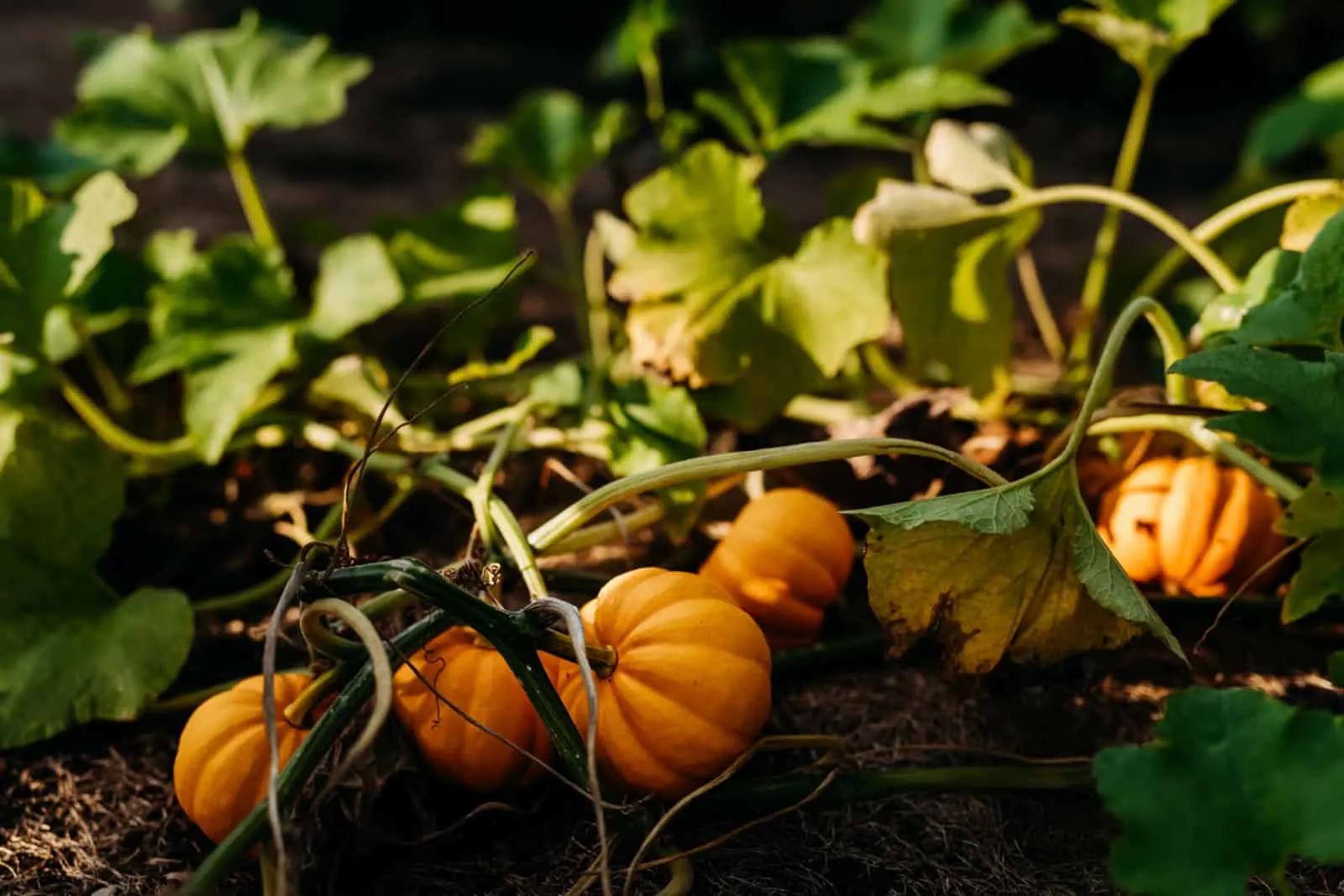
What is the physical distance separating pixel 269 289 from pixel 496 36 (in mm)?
3373

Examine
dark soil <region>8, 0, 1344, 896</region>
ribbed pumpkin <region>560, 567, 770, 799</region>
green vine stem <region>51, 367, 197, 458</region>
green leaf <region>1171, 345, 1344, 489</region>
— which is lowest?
dark soil <region>8, 0, 1344, 896</region>

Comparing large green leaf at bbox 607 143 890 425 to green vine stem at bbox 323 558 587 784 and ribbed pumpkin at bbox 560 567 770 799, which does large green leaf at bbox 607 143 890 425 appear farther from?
green vine stem at bbox 323 558 587 784

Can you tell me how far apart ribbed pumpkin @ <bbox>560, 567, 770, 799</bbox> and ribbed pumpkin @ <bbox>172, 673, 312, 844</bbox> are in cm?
33

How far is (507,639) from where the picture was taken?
1.20 metres

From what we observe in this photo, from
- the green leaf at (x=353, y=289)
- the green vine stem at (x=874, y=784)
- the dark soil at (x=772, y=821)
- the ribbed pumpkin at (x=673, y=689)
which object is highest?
the green leaf at (x=353, y=289)

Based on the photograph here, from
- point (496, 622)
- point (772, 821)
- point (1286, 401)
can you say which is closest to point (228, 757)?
point (496, 622)

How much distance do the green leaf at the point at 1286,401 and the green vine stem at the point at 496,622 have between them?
2.39 ft

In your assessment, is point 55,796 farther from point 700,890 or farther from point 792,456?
point 792,456

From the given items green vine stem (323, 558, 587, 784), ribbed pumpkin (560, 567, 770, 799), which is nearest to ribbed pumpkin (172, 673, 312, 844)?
green vine stem (323, 558, 587, 784)

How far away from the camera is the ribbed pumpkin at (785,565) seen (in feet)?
5.11

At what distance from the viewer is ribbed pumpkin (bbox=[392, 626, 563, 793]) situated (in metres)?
1.33

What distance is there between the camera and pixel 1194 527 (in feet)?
5.27

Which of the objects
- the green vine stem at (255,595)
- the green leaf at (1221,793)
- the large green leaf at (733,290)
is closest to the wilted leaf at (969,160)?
the large green leaf at (733,290)

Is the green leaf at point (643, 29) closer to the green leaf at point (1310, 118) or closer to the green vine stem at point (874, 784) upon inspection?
the green leaf at point (1310, 118)
